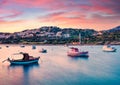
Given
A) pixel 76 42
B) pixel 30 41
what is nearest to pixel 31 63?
pixel 76 42

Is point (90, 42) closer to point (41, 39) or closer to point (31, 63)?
point (41, 39)

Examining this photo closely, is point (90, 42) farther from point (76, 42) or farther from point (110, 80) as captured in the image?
point (110, 80)

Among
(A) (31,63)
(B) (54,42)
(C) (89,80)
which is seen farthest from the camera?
(B) (54,42)

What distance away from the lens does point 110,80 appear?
780 cm

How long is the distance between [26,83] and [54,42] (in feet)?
85.0

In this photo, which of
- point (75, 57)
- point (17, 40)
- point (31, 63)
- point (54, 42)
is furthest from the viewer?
point (17, 40)

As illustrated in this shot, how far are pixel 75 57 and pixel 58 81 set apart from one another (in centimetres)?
753

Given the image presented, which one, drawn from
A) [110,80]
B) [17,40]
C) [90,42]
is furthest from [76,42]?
[110,80]

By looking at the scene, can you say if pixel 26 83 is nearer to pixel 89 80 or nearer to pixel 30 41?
pixel 89 80

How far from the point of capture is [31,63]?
1126cm

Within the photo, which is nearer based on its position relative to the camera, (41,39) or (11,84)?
(11,84)

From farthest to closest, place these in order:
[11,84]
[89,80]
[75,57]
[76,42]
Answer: [76,42] → [75,57] → [89,80] → [11,84]

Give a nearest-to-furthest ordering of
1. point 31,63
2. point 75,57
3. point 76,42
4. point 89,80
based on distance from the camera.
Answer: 1. point 89,80
2. point 31,63
3. point 75,57
4. point 76,42

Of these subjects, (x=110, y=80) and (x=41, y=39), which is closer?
(x=110, y=80)
